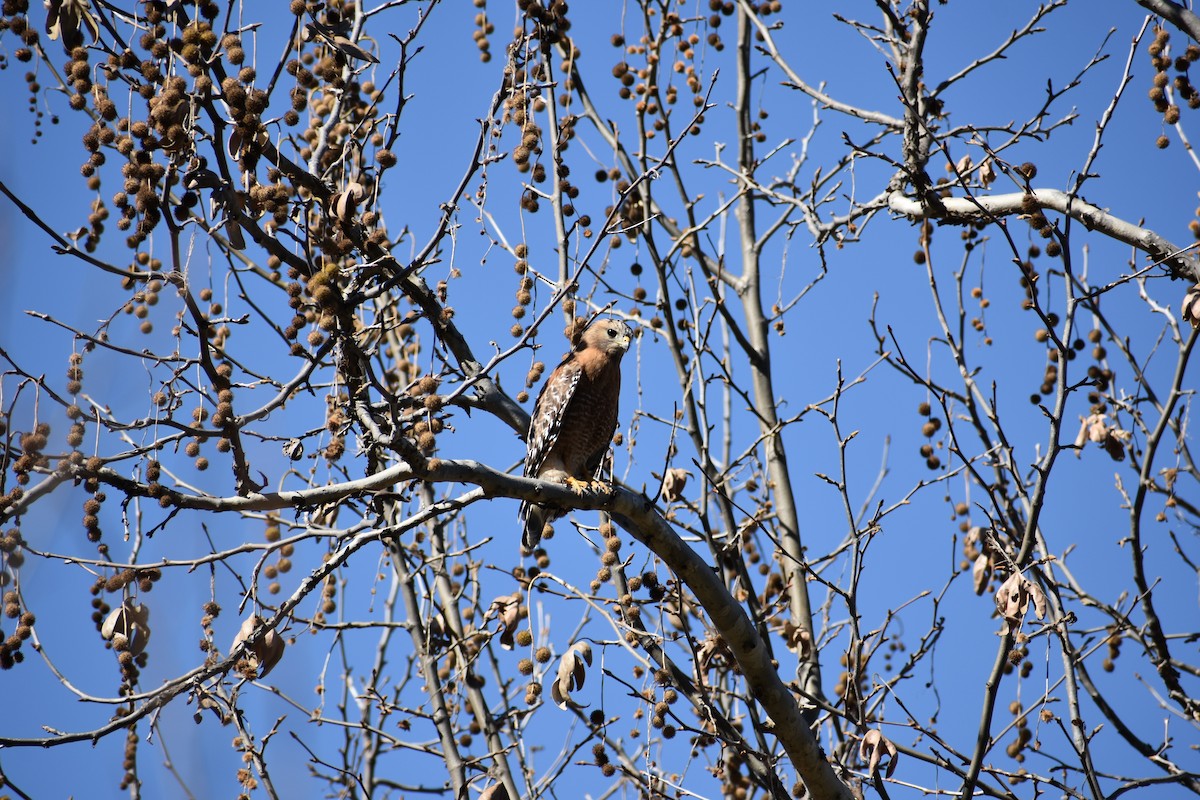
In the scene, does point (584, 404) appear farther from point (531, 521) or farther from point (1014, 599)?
point (1014, 599)

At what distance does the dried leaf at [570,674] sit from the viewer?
3.72m

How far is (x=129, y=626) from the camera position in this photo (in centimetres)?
307

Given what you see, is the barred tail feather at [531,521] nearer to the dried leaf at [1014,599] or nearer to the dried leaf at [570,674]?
the dried leaf at [570,674]

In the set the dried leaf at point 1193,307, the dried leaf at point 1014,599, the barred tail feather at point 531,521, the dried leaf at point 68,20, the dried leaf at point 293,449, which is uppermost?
the dried leaf at point 68,20

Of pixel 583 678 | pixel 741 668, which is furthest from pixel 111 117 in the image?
pixel 741 668

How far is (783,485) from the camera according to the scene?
6.09m

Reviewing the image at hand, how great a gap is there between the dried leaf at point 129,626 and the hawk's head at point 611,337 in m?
2.83

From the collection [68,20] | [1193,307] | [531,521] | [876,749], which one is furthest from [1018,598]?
[68,20]

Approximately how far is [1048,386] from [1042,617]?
240 cm

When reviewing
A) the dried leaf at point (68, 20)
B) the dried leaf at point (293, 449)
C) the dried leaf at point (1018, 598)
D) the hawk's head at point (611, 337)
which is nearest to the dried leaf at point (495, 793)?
the dried leaf at point (293, 449)

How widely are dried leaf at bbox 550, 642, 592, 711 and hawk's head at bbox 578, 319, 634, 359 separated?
1.96 m

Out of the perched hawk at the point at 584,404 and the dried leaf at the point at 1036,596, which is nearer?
the dried leaf at the point at 1036,596

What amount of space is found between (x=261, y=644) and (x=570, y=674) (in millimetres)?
1060

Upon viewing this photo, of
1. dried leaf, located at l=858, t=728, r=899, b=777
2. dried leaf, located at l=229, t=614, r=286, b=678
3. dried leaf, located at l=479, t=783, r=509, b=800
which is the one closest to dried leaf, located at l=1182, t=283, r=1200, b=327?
dried leaf, located at l=858, t=728, r=899, b=777
